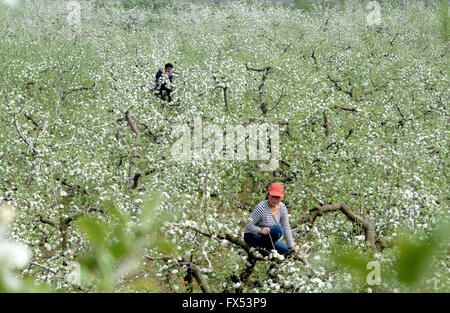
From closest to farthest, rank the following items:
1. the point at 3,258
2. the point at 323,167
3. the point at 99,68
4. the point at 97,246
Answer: the point at 3,258
the point at 97,246
the point at 323,167
the point at 99,68

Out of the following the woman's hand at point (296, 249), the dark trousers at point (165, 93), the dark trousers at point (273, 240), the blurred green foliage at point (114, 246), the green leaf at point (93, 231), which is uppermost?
the dark trousers at point (165, 93)

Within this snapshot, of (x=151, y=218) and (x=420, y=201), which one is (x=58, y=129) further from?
(x=151, y=218)

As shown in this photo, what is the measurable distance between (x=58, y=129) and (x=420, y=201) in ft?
34.4

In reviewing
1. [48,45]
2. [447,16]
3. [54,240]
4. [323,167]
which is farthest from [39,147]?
[447,16]

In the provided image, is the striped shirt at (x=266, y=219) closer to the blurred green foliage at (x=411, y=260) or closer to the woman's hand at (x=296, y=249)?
the woman's hand at (x=296, y=249)

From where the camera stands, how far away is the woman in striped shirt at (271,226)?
25.7 ft

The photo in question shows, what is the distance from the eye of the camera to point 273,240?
7.95 metres

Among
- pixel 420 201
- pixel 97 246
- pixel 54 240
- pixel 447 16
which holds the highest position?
pixel 447 16

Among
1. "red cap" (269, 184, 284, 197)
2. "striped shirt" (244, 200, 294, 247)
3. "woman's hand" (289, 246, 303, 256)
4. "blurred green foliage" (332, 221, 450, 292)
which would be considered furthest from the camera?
"striped shirt" (244, 200, 294, 247)

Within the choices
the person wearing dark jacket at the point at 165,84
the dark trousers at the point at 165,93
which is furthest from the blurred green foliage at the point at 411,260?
the dark trousers at the point at 165,93

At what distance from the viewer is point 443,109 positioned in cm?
1631

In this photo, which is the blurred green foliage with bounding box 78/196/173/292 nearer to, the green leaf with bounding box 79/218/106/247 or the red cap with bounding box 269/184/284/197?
the green leaf with bounding box 79/218/106/247

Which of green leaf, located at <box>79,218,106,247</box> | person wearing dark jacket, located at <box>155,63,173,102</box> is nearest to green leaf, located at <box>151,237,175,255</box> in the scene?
green leaf, located at <box>79,218,106,247</box>

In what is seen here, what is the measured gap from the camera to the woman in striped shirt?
25.7 feet
